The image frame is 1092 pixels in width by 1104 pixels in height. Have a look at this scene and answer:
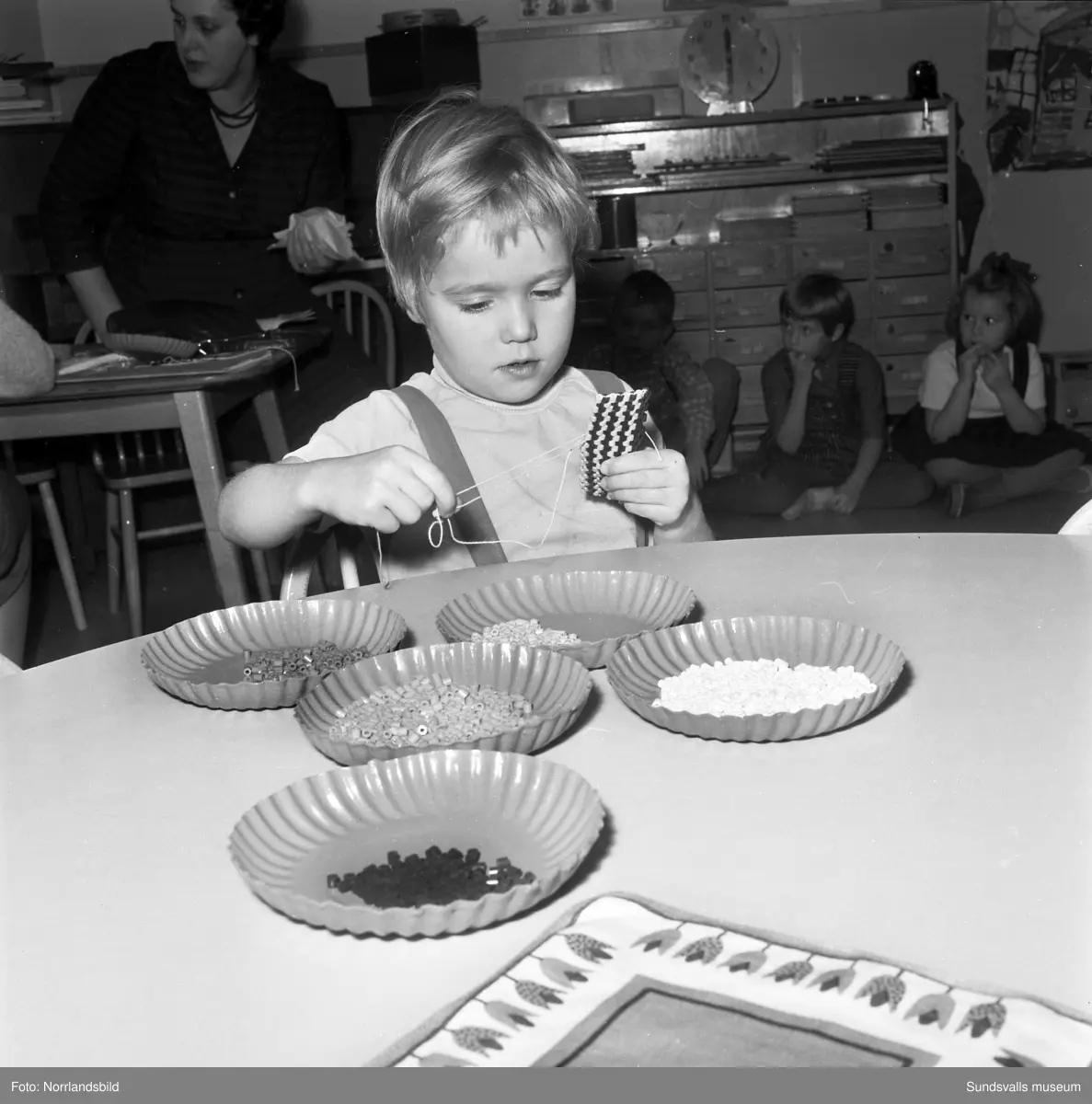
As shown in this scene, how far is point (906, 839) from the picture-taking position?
65cm

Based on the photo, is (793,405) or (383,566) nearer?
(383,566)

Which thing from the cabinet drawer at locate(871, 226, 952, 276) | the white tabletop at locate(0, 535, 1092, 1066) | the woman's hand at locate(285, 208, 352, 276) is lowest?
the cabinet drawer at locate(871, 226, 952, 276)

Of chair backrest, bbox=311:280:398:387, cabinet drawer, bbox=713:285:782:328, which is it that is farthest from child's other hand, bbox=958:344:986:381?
chair backrest, bbox=311:280:398:387

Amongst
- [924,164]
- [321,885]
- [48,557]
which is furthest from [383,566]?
[924,164]

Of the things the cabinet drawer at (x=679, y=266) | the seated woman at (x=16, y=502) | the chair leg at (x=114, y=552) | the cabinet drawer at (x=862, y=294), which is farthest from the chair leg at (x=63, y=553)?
the cabinet drawer at (x=862, y=294)

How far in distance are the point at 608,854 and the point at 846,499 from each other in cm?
355

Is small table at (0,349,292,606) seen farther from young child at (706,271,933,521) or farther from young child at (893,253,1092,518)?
young child at (893,253,1092,518)

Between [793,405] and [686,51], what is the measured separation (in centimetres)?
212

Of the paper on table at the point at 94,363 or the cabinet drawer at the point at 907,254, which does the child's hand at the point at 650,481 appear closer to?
the paper on table at the point at 94,363

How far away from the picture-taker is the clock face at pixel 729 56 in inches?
214

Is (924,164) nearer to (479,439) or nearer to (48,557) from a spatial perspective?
(48,557)

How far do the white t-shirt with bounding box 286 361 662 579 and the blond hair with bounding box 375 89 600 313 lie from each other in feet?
0.55

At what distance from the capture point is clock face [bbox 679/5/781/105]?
17.8 feet

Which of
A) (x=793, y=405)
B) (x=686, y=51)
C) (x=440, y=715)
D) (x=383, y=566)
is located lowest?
(x=793, y=405)
